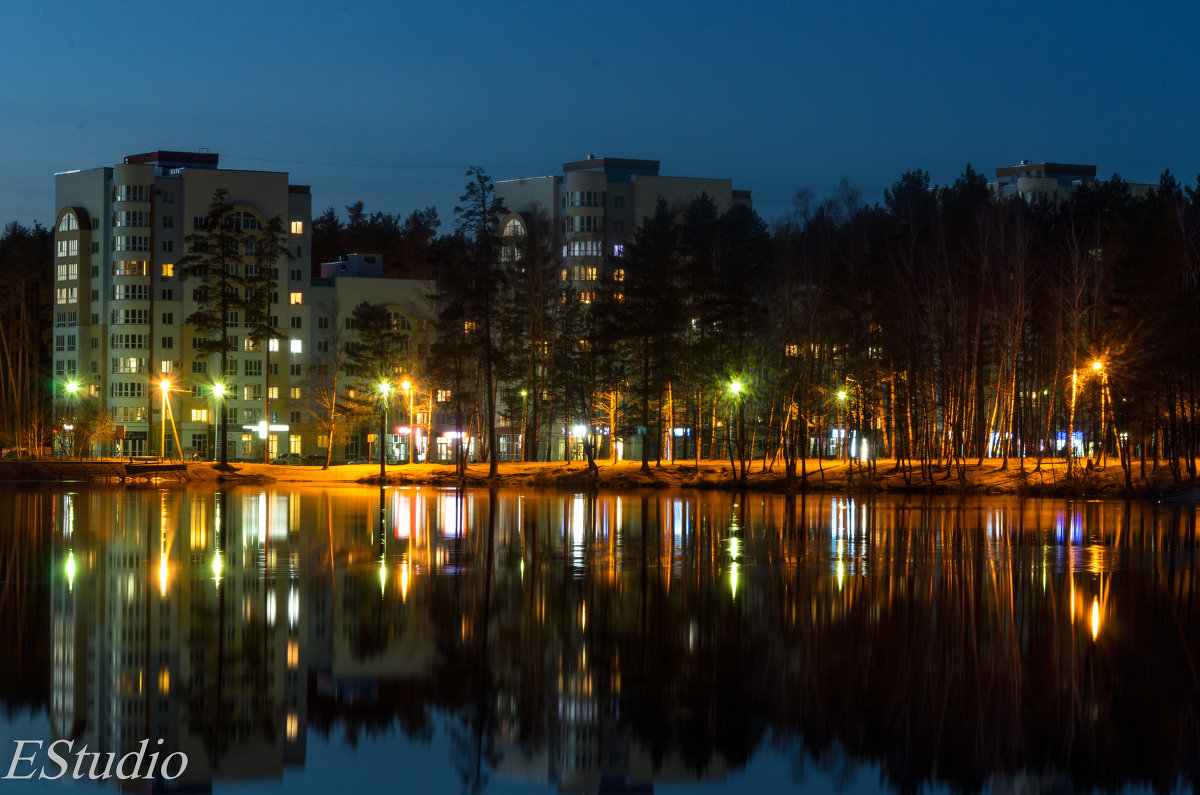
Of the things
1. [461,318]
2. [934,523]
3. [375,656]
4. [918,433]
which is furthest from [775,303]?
[375,656]

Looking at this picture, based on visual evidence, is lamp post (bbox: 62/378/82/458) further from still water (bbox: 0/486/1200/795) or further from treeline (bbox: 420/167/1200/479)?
still water (bbox: 0/486/1200/795)

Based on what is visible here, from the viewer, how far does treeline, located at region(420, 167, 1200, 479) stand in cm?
6488

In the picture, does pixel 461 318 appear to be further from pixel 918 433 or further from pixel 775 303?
pixel 918 433

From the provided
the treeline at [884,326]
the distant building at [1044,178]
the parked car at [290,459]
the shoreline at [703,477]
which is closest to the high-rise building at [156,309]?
the parked car at [290,459]

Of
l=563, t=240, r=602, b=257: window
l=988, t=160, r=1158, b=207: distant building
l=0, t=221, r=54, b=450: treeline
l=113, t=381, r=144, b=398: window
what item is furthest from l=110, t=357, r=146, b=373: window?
l=988, t=160, r=1158, b=207: distant building

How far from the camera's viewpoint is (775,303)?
82.6 m

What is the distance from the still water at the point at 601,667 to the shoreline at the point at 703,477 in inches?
1288

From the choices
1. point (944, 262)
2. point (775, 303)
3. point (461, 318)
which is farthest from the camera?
point (775, 303)

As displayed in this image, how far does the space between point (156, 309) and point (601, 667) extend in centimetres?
10897

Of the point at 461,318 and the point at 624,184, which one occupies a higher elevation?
the point at 624,184

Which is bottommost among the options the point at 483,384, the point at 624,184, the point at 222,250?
the point at 483,384

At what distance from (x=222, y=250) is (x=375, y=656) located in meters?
81.0

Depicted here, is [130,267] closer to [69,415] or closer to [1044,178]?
[69,415]

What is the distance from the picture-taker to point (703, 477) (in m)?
70.4
